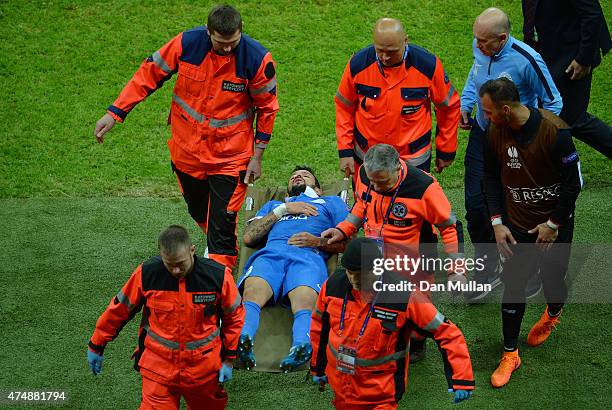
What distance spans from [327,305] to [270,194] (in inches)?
105

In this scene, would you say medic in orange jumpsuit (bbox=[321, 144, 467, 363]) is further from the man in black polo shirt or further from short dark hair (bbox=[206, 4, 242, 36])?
short dark hair (bbox=[206, 4, 242, 36])

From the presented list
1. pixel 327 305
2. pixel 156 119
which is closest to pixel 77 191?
pixel 156 119

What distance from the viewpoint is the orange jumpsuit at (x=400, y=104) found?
20.6ft

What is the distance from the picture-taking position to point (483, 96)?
543cm

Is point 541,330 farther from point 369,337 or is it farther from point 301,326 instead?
point 369,337

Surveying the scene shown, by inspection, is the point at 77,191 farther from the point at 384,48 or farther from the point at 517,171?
the point at 517,171

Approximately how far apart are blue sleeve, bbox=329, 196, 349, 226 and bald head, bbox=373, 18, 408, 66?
1.35 metres

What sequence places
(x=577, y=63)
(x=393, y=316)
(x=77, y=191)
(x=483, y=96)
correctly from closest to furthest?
(x=393, y=316)
(x=483, y=96)
(x=577, y=63)
(x=77, y=191)

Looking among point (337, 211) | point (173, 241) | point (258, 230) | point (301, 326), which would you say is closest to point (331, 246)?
point (337, 211)

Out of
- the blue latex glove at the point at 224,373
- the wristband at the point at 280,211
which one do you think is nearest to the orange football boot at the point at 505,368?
the blue latex glove at the point at 224,373

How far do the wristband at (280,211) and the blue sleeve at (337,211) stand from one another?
34 centimetres

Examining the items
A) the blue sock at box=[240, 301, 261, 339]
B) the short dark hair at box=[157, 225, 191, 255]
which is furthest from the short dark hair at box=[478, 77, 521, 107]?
the blue sock at box=[240, 301, 261, 339]

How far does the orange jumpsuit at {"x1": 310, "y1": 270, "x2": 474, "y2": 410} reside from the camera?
15.8 ft

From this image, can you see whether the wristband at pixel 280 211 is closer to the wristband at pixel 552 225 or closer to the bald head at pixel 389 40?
the bald head at pixel 389 40
